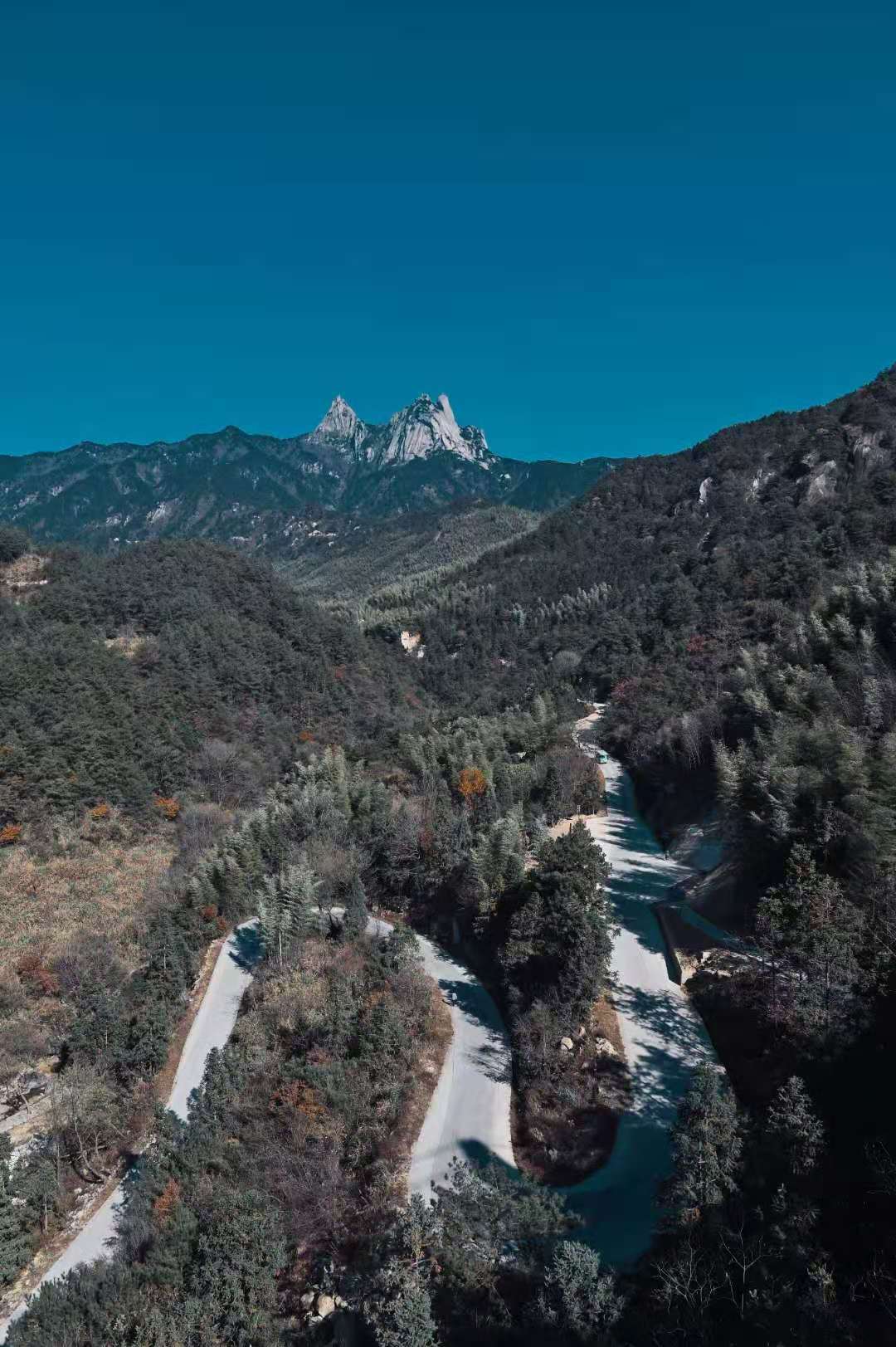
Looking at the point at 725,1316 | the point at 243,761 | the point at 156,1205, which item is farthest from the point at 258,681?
the point at 725,1316

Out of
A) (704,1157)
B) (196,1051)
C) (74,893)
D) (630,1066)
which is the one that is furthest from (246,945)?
(704,1157)

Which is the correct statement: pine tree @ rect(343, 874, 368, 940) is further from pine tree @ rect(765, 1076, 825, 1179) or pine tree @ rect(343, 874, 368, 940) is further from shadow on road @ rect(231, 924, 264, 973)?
pine tree @ rect(765, 1076, 825, 1179)

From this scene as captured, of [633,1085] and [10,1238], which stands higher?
[633,1085]

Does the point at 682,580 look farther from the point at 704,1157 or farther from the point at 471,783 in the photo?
the point at 704,1157

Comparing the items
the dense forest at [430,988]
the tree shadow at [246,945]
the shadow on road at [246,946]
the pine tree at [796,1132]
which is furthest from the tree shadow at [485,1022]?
the shadow on road at [246,946]

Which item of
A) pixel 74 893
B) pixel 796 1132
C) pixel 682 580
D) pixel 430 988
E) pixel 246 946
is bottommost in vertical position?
pixel 246 946

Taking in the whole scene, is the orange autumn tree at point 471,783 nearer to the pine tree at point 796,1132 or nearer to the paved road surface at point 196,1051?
the paved road surface at point 196,1051

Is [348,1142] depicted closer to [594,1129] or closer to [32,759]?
[594,1129]
